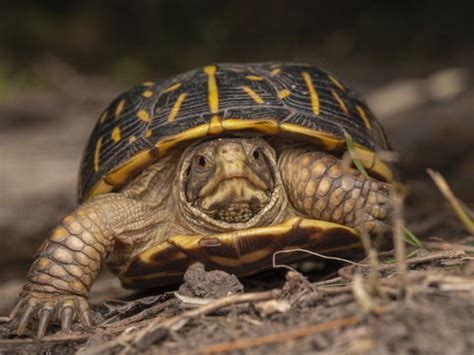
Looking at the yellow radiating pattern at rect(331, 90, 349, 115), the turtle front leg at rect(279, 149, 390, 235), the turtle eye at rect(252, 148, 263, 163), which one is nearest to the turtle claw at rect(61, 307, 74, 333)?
the turtle eye at rect(252, 148, 263, 163)

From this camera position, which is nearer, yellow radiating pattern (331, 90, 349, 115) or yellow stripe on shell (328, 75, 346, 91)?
yellow radiating pattern (331, 90, 349, 115)

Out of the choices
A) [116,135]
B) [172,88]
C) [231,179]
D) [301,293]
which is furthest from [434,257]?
[116,135]

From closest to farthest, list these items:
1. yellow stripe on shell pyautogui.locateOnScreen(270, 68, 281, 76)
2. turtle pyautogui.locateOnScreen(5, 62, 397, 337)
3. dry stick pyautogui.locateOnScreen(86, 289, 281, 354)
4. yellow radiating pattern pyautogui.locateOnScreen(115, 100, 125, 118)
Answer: dry stick pyautogui.locateOnScreen(86, 289, 281, 354) → turtle pyautogui.locateOnScreen(5, 62, 397, 337) → yellow stripe on shell pyautogui.locateOnScreen(270, 68, 281, 76) → yellow radiating pattern pyautogui.locateOnScreen(115, 100, 125, 118)

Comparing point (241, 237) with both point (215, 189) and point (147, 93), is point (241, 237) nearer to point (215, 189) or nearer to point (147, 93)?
point (215, 189)

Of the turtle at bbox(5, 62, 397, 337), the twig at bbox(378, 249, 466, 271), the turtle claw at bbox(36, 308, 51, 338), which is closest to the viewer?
the twig at bbox(378, 249, 466, 271)

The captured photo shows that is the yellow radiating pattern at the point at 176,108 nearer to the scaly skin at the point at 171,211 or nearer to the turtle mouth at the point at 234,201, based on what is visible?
the scaly skin at the point at 171,211

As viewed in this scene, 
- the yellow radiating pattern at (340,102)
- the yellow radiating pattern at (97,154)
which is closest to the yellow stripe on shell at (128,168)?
the yellow radiating pattern at (97,154)

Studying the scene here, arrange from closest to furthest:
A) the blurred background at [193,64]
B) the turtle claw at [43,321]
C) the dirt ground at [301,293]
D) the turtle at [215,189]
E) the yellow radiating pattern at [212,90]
Answer: the dirt ground at [301,293]
the turtle claw at [43,321]
the turtle at [215,189]
the yellow radiating pattern at [212,90]
the blurred background at [193,64]

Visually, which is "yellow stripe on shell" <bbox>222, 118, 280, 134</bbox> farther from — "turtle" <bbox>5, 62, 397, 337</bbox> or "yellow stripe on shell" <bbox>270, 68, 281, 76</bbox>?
"yellow stripe on shell" <bbox>270, 68, 281, 76</bbox>
